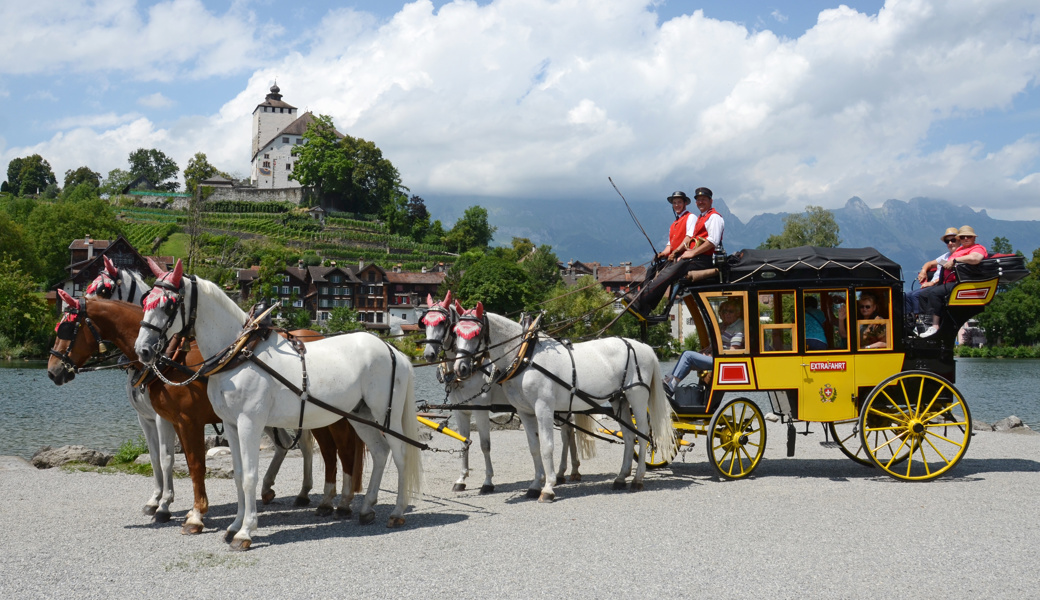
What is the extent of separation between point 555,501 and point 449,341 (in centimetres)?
243

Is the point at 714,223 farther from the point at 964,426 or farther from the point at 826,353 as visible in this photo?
the point at 964,426

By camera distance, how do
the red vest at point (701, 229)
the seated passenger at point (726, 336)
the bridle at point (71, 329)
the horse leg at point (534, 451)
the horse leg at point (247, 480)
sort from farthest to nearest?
the red vest at point (701, 229) < the seated passenger at point (726, 336) < the horse leg at point (534, 451) < the bridle at point (71, 329) < the horse leg at point (247, 480)

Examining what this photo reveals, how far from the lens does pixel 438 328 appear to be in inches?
394

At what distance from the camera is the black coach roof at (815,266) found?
36.3 feet

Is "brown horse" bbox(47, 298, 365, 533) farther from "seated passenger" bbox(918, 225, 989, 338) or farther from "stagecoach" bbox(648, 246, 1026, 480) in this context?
"seated passenger" bbox(918, 225, 989, 338)

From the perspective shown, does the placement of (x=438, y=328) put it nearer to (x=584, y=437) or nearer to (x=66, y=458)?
(x=584, y=437)

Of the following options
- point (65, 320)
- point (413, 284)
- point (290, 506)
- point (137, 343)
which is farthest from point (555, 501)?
point (413, 284)

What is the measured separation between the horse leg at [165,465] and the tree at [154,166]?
504ft

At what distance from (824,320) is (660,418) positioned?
9.11ft

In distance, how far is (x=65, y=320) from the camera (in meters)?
8.20

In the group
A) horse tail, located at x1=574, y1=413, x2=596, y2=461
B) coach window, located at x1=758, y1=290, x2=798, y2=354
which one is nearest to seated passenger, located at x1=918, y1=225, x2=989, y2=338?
coach window, located at x1=758, y1=290, x2=798, y2=354

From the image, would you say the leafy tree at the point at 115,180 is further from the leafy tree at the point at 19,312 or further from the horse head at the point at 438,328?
the horse head at the point at 438,328

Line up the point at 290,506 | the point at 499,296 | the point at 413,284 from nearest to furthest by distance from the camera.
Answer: the point at 290,506 → the point at 499,296 → the point at 413,284

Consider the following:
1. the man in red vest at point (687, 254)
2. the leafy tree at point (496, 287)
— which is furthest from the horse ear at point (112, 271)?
the leafy tree at point (496, 287)
